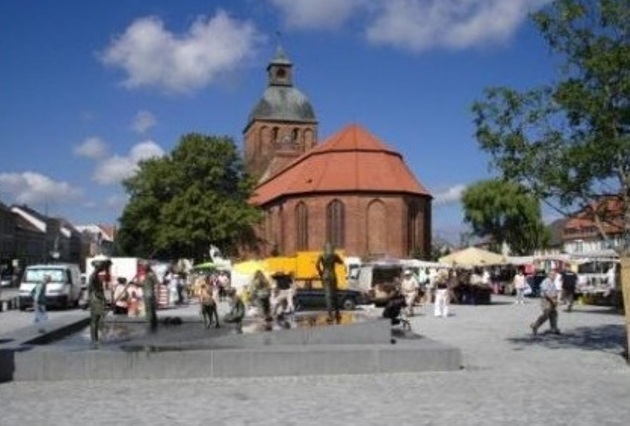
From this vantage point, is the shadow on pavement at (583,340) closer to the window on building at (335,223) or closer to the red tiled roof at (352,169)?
the window on building at (335,223)

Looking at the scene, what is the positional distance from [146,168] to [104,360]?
59509 millimetres

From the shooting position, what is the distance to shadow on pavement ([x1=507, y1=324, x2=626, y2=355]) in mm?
20077

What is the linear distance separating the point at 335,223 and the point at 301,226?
417cm

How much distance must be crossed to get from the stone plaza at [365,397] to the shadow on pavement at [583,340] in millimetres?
1942

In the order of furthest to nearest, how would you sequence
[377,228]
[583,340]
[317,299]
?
[377,228] < [317,299] < [583,340]

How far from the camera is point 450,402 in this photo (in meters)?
11.9

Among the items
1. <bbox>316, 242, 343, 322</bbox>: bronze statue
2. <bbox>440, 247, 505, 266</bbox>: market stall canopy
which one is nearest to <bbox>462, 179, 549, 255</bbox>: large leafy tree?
<bbox>440, 247, 505, 266</bbox>: market stall canopy

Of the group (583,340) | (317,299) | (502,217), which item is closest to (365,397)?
(583,340)

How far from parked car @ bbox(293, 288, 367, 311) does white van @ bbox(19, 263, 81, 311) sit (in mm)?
10582

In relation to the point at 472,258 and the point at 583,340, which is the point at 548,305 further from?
the point at 472,258

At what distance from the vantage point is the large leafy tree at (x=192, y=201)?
228ft

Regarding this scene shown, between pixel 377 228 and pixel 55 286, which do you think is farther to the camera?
pixel 377 228

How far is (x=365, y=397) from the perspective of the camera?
12.4 meters

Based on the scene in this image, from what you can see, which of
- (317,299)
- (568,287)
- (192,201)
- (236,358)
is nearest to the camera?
(236,358)
